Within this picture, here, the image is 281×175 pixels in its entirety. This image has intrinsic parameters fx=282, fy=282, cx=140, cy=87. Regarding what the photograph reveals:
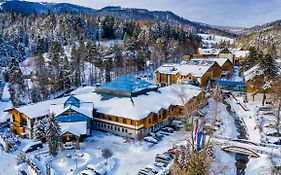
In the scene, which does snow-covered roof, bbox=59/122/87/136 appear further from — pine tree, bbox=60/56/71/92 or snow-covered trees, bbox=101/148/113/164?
pine tree, bbox=60/56/71/92

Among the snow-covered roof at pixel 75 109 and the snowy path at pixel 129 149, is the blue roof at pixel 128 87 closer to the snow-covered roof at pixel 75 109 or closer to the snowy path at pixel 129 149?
the snow-covered roof at pixel 75 109

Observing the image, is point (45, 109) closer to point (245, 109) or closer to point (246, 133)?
point (246, 133)

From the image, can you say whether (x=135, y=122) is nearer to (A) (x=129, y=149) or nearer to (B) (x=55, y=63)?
(A) (x=129, y=149)

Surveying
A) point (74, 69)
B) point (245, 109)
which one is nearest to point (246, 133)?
point (245, 109)

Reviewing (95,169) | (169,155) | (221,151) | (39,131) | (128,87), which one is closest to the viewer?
(95,169)

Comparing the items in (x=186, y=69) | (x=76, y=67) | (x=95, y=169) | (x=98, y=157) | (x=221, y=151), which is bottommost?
(x=98, y=157)

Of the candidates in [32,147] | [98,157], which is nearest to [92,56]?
[32,147]

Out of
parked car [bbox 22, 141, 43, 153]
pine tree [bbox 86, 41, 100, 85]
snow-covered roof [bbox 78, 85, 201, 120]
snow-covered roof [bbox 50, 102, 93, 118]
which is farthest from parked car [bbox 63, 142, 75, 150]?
pine tree [bbox 86, 41, 100, 85]
